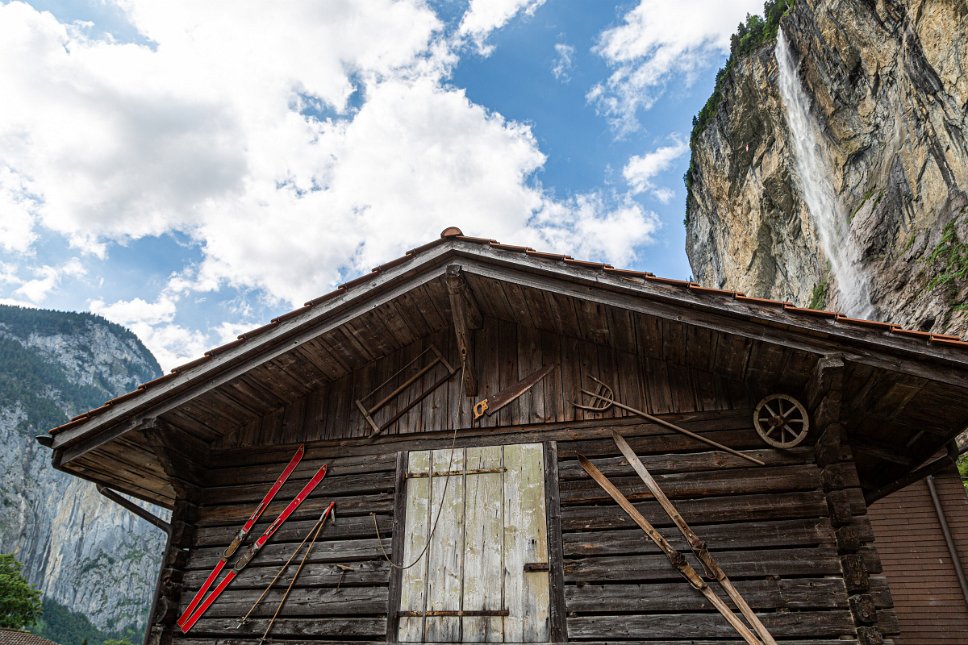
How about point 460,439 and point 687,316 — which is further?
point 460,439

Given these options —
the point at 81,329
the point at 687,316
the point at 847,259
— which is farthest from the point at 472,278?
the point at 81,329

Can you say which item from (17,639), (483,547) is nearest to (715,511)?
(483,547)

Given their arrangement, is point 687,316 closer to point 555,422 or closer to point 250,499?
point 555,422

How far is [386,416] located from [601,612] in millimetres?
3317

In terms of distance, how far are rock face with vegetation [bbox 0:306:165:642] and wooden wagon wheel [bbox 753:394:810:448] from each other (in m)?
104

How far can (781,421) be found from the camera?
21.0 feet

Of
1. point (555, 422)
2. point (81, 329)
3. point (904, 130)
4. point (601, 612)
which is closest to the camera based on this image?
point (601, 612)

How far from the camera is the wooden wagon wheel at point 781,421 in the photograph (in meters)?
6.35

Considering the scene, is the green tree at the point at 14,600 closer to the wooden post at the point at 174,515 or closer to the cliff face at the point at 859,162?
the wooden post at the point at 174,515

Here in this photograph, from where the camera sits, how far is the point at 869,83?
24.7m

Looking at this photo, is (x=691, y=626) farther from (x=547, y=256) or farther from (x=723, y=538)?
(x=547, y=256)

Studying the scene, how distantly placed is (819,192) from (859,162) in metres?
3.22

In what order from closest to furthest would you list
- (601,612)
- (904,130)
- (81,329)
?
(601,612)
(904,130)
(81,329)

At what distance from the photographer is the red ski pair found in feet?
23.6
